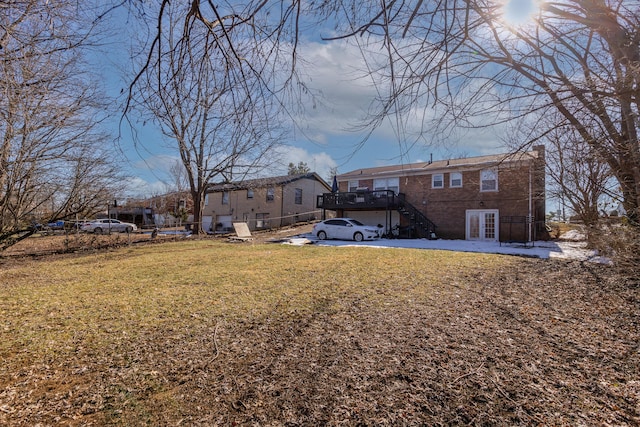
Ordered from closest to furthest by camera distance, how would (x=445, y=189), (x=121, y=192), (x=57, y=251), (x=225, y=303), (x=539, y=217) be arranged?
1. (x=225, y=303)
2. (x=121, y=192)
3. (x=57, y=251)
4. (x=539, y=217)
5. (x=445, y=189)

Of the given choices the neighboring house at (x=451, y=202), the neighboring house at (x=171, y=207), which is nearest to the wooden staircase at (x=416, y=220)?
the neighboring house at (x=451, y=202)

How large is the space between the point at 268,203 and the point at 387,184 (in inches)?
424

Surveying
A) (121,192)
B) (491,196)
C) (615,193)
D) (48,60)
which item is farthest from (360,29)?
(491,196)

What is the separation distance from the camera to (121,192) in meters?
10.7

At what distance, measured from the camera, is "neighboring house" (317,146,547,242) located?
1677 cm

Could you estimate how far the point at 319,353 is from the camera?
10.2 ft

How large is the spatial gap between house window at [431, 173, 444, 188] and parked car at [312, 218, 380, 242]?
203 inches

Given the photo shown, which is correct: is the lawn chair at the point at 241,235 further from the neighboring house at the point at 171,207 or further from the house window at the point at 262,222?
the neighboring house at the point at 171,207

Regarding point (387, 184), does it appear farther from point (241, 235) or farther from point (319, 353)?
point (319, 353)

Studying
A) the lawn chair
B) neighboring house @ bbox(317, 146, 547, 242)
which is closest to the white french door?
neighboring house @ bbox(317, 146, 547, 242)

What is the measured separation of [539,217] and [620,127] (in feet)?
53.9

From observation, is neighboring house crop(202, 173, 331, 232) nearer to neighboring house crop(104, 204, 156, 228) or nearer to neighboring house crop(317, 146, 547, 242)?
neighboring house crop(317, 146, 547, 242)

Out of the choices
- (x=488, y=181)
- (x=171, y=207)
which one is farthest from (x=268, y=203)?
(x=171, y=207)

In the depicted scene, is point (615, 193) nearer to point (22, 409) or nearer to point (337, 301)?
point (337, 301)
